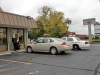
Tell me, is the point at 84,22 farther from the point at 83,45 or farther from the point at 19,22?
the point at 19,22

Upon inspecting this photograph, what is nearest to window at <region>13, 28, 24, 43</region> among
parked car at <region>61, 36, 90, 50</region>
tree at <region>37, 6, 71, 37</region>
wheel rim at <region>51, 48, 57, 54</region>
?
parked car at <region>61, 36, 90, 50</region>

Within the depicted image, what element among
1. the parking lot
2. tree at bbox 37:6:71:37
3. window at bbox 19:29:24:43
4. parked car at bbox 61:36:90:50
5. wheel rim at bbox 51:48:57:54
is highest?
tree at bbox 37:6:71:37

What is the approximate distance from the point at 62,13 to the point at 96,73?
152ft

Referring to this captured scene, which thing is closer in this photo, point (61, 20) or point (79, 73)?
point (79, 73)

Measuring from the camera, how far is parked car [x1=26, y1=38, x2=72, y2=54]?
42.3 feet

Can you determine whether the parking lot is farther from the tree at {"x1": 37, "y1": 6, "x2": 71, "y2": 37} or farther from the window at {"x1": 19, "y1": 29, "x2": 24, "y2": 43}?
the tree at {"x1": 37, "y1": 6, "x2": 71, "y2": 37}

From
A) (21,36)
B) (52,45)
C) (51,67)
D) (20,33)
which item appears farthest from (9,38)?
(51,67)

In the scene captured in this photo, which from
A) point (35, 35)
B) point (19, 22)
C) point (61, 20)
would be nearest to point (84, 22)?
point (61, 20)

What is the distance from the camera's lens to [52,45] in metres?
13.4

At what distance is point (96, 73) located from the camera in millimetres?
6523

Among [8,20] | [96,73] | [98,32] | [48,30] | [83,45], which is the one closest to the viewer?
[96,73]

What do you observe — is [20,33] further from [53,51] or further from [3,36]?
[53,51]

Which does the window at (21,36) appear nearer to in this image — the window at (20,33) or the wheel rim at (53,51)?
the window at (20,33)

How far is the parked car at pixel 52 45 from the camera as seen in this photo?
12.9m
